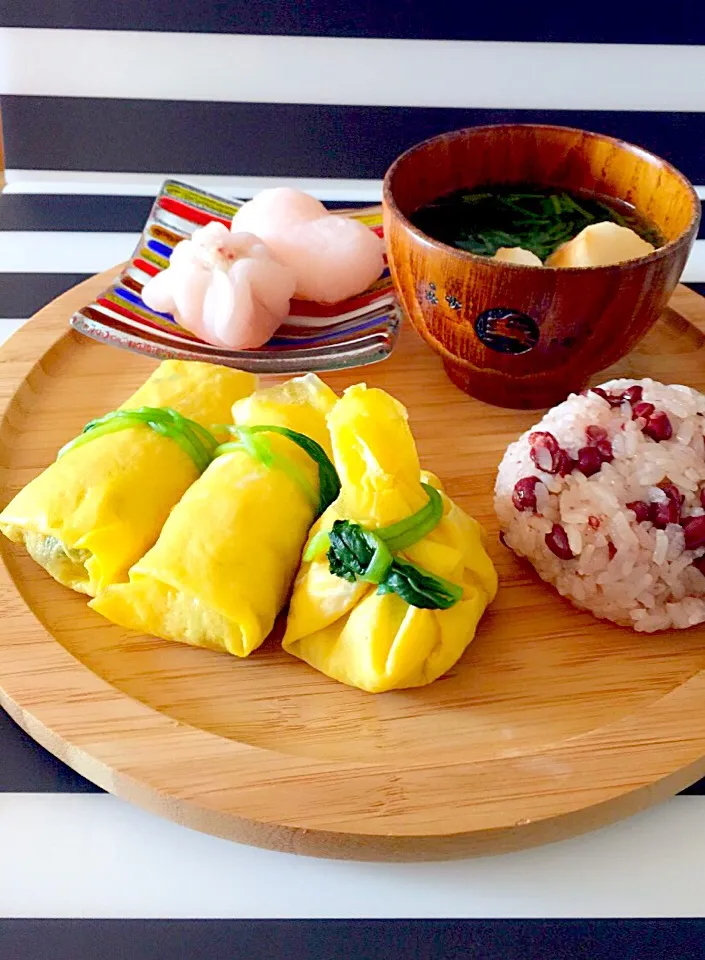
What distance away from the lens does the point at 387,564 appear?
1313 mm

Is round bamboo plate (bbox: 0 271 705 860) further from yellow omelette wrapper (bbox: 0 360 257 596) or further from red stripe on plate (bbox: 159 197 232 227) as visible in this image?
red stripe on plate (bbox: 159 197 232 227)

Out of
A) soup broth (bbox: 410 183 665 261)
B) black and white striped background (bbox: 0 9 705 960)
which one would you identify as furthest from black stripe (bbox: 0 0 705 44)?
soup broth (bbox: 410 183 665 261)

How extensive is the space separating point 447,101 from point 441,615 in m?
1.81

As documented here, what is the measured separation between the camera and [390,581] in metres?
1.31

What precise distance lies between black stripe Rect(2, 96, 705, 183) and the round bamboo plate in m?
1.56

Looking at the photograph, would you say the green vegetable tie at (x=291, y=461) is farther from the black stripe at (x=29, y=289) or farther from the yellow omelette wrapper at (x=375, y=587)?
the black stripe at (x=29, y=289)

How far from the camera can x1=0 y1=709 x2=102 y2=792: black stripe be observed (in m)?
1.28

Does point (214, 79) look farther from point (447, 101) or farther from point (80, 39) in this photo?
point (447, 101)

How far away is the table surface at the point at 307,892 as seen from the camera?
114 cm

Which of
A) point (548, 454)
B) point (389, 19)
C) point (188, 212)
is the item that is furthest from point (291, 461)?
point (389, 19)

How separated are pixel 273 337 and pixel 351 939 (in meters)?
1.16

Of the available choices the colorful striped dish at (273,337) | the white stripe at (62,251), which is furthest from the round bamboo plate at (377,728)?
the white stripe at (62,251)

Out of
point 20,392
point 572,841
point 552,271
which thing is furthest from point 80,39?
point 572,841

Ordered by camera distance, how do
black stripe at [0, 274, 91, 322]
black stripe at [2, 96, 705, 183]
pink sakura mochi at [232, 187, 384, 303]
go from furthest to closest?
black stripe at [2, 96, 705, 183] → black stripe at [0, 274, 91, 322] → pink sakura mochi at [232, 187, 384, 303]
